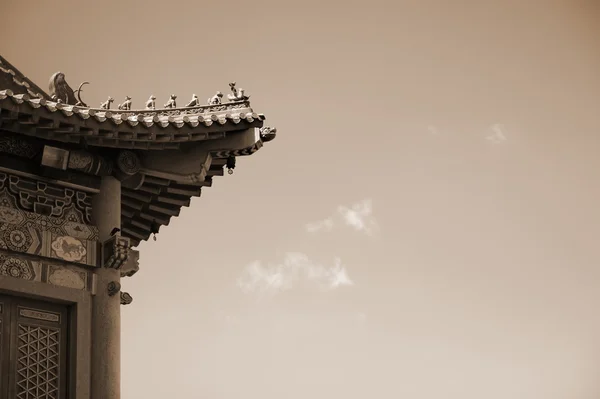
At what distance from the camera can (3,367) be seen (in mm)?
11383

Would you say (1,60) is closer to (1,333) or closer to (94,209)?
(94,209)

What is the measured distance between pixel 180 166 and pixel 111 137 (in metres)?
1.15

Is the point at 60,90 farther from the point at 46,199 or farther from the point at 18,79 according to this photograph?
the point at 46,199

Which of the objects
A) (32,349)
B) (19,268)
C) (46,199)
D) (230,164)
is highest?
(230,164)

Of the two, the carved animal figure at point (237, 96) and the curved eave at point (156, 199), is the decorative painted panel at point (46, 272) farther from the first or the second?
the carved animal figure at point (237, 96)

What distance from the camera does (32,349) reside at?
460 inches

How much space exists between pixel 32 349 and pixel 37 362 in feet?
0.54

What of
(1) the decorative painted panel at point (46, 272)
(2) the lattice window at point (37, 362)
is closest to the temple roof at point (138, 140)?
(1) the decorative painted panel at point (46, 272)

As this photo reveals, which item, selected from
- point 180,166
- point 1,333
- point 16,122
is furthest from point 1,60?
point 1,333

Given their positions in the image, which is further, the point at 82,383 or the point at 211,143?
the point at 211,143

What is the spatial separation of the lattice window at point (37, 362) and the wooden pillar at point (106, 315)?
452 millimetres

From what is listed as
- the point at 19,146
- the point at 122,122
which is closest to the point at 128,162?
the point at 122,122

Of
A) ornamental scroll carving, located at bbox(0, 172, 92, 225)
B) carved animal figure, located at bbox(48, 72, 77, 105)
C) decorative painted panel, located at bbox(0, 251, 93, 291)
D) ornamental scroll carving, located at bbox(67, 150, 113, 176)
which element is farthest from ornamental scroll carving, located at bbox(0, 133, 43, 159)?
decorative painted panel, located at bbox(0, 251, 93, 291)

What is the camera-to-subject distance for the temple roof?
39.2 ft
